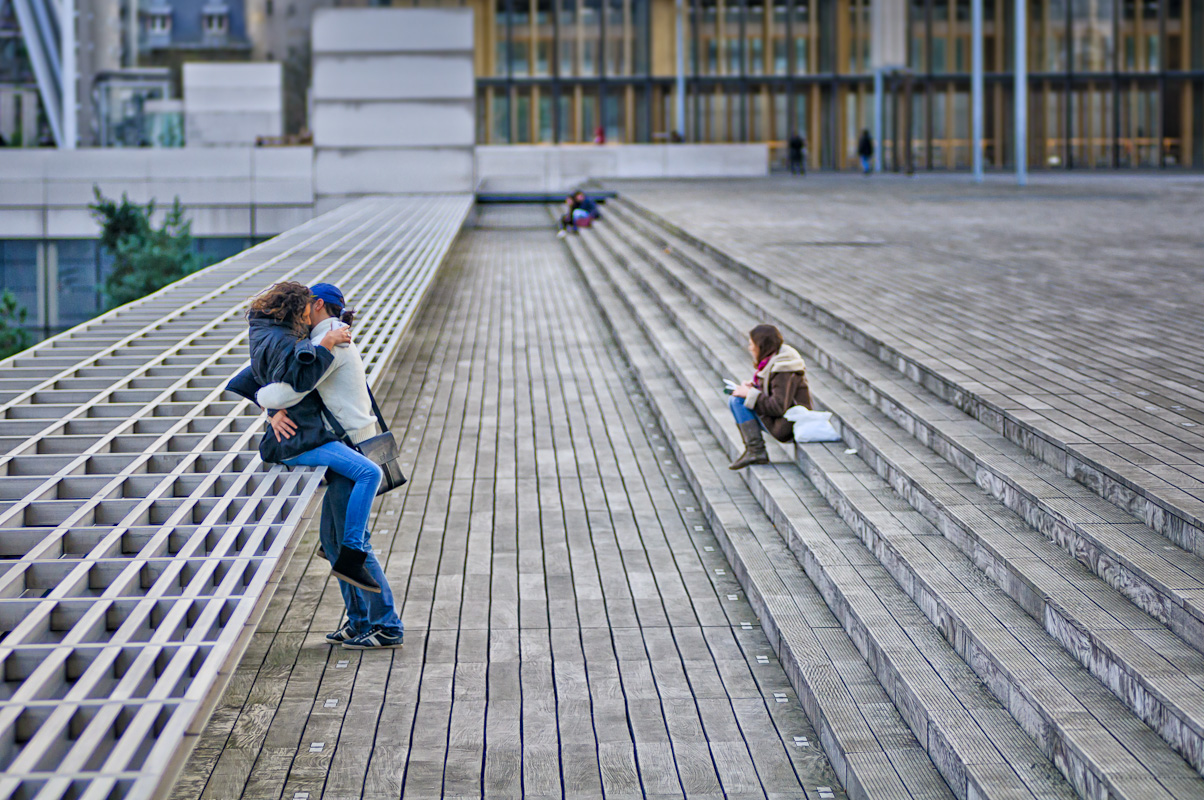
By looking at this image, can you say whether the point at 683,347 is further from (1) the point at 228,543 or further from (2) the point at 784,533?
(1) the point at 228,543

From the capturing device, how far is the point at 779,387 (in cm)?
712

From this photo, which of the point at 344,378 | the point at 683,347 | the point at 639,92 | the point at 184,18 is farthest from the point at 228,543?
the point at 184,18

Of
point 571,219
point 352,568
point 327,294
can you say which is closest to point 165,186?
point 571,219

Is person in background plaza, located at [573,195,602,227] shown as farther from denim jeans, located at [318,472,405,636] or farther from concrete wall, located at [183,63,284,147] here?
concrete wall, located at [183,63,284,147]

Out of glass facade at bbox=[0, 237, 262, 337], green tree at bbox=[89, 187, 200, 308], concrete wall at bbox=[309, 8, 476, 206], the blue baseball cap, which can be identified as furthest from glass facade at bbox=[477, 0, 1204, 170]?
the blue baseball cap

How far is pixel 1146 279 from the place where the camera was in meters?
11.5

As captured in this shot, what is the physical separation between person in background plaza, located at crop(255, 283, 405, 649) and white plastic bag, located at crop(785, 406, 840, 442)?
2942 millimetres

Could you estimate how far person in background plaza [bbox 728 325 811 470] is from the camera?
7.09m

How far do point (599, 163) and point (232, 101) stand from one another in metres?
18.5

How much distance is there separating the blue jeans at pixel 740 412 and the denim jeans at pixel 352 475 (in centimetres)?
281

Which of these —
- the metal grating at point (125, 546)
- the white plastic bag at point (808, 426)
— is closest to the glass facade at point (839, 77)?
the metal grating at point (125, 546)

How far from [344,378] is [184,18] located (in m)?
58.2

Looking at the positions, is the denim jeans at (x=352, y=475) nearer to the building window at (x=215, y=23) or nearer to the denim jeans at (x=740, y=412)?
the denim jeans at (x=740, y=412)

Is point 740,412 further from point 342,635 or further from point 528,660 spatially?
point 342,635
